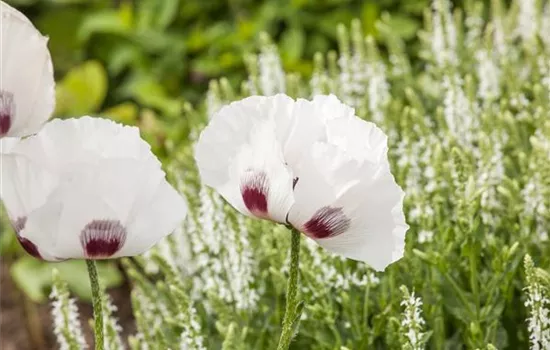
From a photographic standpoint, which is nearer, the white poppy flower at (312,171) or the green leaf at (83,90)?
the white poppy flower at (312,171)

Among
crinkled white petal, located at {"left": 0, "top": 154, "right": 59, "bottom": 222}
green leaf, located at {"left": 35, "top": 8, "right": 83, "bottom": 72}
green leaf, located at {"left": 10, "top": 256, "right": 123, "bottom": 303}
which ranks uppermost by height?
green leaf, located at {"left": 35, "top": 8, "right": 83, "bottom": 72}

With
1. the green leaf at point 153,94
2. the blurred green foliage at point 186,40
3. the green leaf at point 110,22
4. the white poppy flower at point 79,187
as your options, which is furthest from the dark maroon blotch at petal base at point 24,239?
the green leaf at point 110,22

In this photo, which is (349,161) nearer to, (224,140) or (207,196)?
(224,140)

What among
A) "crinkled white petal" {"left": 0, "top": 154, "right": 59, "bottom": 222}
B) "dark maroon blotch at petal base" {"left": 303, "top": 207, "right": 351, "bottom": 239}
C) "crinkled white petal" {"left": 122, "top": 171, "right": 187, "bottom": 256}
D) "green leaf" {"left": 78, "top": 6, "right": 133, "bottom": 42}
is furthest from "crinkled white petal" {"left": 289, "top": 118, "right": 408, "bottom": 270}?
"green leaf" {"left": 78, "top": 6, "right": 133, "bottom": 42}

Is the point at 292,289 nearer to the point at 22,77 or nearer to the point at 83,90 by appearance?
the point at 22,77

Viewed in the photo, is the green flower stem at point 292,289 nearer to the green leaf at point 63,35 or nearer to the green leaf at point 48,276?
the green leaf at point 48,276

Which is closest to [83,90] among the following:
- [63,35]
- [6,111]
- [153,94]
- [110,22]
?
[153,94]

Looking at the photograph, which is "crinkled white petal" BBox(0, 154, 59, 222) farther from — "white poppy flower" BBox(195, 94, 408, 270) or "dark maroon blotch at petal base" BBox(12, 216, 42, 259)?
"white poppy flower" BBox(195, 94, 408, 270)
